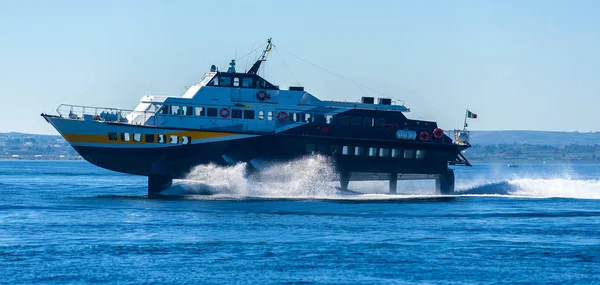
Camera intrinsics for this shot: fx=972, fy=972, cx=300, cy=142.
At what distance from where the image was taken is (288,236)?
4031 centimetres

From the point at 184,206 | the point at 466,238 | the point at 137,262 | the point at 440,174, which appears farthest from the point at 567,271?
the point at 440,174

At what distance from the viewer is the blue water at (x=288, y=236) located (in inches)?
1271

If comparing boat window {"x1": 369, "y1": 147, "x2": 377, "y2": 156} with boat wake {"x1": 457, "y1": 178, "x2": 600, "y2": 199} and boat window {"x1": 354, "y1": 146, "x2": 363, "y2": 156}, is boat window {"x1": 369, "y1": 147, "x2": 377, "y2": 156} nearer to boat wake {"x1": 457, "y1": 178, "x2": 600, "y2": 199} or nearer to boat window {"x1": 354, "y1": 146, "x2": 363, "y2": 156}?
boat window {"x1": 354, "y1": 146, "x2": 363, "y2": 156}

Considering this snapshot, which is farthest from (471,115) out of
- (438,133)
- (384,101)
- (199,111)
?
(199,111)

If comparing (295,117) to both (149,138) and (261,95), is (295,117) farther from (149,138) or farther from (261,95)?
(149,138)

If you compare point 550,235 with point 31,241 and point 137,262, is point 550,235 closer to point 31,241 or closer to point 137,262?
point 137,262

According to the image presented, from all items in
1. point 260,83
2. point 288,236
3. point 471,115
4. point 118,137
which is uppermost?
point 260,83

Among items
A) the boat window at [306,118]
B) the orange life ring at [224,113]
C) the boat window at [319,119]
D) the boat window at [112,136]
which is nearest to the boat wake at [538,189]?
the boat window at [319,119]

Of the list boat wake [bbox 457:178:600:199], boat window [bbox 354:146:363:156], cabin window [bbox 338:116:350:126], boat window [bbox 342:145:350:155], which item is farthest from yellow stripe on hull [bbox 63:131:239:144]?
boat wake [bbox 457:178:600:199]

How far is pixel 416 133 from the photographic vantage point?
60.9 meters

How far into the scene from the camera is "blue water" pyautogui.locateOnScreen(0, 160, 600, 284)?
32281mm

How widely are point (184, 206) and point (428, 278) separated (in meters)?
23.2

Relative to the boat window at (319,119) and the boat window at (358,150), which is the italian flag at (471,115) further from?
the boat window at (319,119)

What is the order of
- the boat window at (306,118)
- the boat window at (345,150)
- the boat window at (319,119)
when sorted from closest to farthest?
the boat window at (306,118) → the boat window at (319,119) → the boat window at (345,150)
